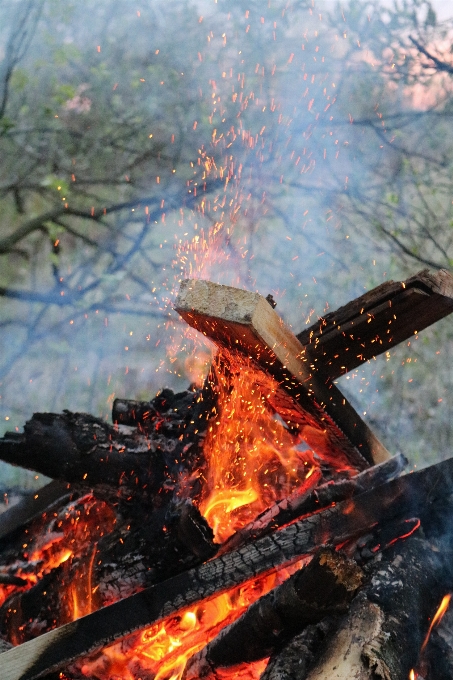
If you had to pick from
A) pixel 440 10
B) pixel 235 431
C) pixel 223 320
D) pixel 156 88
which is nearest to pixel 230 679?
pixel 235 431

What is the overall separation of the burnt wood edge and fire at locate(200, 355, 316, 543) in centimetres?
102

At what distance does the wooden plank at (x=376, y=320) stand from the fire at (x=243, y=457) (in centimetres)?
38

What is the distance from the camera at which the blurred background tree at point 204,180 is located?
513 centimetres

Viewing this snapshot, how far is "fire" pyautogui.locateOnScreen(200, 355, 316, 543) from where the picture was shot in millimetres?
2947

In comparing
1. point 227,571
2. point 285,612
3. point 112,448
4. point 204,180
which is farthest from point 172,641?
point 204,180

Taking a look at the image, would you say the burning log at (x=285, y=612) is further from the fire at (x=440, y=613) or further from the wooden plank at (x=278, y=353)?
the wooden plank at (x=278, y=353)

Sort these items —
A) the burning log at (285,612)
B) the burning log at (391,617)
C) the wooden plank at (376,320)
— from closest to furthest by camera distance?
the burning log at (391,617) < the burning log at (285,612) < the wooden plank at (376,320)

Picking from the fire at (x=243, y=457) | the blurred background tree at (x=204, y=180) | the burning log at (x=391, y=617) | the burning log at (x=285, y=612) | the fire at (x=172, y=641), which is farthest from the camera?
the blurred background tree at (x=204, y=180)

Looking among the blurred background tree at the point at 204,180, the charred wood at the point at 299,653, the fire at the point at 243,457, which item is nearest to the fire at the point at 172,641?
the fire at the point at 243,457

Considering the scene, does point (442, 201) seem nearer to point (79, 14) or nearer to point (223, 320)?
point (79, 14)

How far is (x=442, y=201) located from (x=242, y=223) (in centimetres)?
223

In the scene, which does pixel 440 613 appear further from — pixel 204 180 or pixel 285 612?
pixel 204 180

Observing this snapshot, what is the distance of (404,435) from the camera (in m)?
5.57

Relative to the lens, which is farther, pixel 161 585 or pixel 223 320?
pixel 161 585
